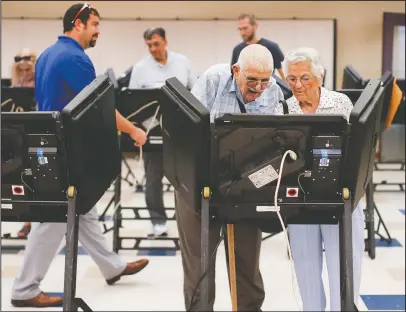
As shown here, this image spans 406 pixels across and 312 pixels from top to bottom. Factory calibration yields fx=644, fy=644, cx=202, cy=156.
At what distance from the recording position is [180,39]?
8375mm

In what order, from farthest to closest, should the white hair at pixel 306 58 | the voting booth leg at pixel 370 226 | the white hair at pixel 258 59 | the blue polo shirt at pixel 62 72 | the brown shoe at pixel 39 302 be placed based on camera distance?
1. the voting booth leg at pixel 370 226
2. the brown shoe at pixel 39 302
3. the blue polo shirt at pixel 62 72
4. the white hair at pixel 306 58
5. the white hair at pixel 258 59

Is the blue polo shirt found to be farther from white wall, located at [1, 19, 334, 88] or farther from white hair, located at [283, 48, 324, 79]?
white wall, located at [1, 19, 334, 88]

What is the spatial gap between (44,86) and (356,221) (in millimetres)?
1431

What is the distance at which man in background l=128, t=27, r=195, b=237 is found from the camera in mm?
4301

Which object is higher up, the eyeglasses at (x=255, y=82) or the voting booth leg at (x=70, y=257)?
the eyeglasses at (x=255, y=82)

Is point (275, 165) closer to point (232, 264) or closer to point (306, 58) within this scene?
point (306, 58)

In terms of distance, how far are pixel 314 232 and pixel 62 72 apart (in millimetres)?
1236

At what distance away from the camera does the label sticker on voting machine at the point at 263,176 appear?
6.07 feet

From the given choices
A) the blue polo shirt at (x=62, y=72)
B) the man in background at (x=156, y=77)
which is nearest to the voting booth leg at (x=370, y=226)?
the man in background at (x=156, y=77)

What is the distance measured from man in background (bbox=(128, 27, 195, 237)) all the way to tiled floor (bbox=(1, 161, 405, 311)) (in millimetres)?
283

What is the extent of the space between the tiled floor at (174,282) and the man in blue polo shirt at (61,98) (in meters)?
0.14

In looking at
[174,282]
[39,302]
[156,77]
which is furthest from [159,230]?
[39,302]

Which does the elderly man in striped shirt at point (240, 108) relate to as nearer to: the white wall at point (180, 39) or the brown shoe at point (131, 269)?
the brown shoe at point (131, 269)

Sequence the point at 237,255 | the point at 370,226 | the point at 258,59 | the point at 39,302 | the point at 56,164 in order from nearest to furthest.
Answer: the point at 56,164 → the point at 258,59 → the point at 237,255 → the point at 39,302 → the point at 370,226
